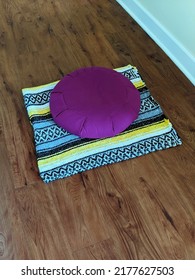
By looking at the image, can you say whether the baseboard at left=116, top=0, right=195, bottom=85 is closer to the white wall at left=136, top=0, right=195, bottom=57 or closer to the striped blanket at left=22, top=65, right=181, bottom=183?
the white wall at left=136, top=0, right=195, bottom=57

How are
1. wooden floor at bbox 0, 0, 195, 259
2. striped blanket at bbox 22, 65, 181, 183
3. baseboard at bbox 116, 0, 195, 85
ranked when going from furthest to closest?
baseboard at bbox 116, 0, 195, 85, striped blanket at bbox 22, 65, 181, 183, wooden floor at bbox 0, 0, 195, 259

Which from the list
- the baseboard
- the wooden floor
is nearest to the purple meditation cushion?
the wooden floor

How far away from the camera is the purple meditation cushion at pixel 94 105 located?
1.51 metres

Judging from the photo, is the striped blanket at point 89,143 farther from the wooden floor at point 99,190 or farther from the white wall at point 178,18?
the white wall at point 178,18

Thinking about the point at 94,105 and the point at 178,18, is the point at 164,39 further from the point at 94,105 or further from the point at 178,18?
the point at 94,105

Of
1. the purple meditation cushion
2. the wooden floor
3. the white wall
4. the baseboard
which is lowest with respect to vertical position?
the wooden floor

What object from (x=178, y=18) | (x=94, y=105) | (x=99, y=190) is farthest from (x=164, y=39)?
(x=99, y=190)

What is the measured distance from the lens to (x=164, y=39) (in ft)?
6.98

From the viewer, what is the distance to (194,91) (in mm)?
1862

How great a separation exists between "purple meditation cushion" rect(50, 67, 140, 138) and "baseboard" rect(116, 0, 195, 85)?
504mm

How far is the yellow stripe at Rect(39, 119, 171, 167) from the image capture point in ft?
4.98

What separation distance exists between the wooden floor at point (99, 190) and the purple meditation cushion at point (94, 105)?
211 mm

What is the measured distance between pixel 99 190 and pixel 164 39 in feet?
4.25
